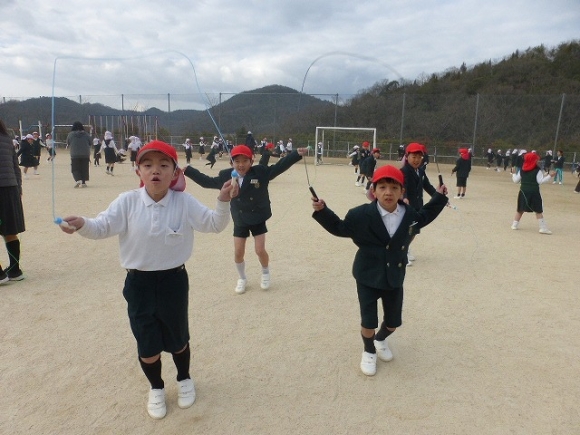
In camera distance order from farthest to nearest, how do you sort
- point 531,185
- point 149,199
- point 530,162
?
point 530,162, point 531,185, point 149,199

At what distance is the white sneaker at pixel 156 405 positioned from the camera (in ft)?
9.35

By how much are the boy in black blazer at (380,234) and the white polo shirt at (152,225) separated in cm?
92

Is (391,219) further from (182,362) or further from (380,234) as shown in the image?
(182,362)

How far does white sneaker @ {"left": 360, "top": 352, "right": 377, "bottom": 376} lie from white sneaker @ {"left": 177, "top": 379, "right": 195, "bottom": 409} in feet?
4.64

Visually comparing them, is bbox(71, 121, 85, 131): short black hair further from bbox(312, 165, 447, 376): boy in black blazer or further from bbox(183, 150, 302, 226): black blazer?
bbox(312, 165, 447, 376): boy in black blazer

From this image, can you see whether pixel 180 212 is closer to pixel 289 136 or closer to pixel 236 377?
pixel 236 377

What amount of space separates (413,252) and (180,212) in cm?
518

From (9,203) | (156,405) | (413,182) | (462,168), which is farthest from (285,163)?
(462,168)

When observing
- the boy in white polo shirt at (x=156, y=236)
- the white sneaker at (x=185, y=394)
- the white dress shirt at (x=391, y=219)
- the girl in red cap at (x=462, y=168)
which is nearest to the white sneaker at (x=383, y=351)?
the white dress shirt at (x=391, y=219)

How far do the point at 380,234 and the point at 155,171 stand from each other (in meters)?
1.77

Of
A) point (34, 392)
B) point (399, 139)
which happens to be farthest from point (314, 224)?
point (399, 139)

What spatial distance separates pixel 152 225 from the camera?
104 inches

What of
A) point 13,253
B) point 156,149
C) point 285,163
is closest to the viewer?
point 156,149

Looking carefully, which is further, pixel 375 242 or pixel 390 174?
pixel 375 242
